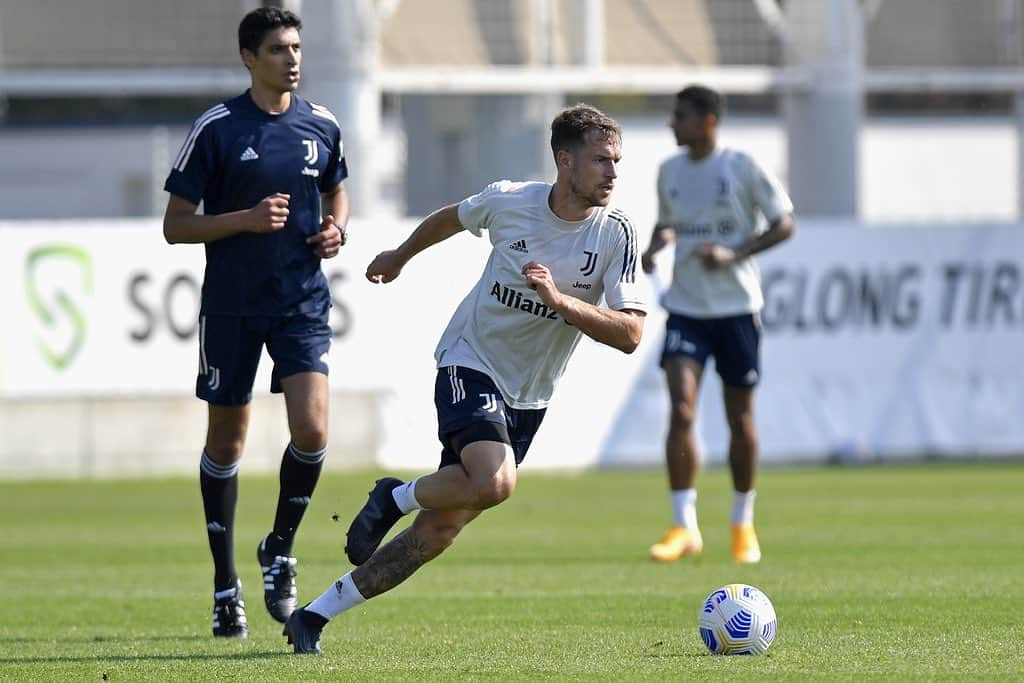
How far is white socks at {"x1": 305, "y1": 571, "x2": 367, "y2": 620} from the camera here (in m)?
7.60

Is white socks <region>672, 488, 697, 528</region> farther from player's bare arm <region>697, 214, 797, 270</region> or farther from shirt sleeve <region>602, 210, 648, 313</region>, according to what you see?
shirt sleeve <region>602, 210, 648, 313</region>

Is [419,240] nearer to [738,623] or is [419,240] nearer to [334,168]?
[334,168]

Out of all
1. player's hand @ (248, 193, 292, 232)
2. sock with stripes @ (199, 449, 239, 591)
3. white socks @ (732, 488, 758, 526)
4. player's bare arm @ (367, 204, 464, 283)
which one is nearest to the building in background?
white socks @ (732, 488, 758, 526)

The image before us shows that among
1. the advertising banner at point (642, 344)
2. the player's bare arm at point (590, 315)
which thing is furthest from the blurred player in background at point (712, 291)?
the advertising banner at point (642, 344)

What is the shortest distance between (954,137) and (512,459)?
44.8 metres

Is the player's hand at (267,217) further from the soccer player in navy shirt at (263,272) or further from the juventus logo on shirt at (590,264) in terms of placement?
the juventus logo on shirt at (590,264)

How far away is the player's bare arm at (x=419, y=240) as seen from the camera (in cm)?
788

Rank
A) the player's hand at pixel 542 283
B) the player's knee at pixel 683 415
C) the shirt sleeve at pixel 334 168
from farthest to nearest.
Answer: the player's knee at pixel 683 415
the shirt sleeve at pixel 334 168
the player's hand at pixel 542 283

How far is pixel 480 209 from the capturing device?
25.7ft

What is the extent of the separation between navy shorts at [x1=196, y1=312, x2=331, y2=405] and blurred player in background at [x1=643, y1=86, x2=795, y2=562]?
11.7 feet

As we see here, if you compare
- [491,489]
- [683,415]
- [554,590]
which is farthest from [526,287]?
[683,415]

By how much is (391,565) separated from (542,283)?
4.11 ft

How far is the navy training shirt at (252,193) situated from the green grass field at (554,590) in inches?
57.3

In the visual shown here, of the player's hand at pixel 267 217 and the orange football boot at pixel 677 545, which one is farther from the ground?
the player's hand at pixel 267 217
